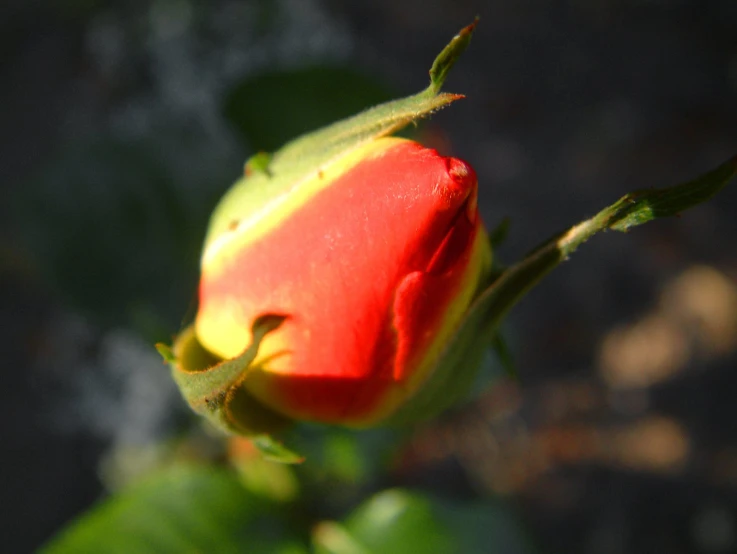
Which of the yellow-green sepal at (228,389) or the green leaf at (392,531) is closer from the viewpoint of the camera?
the yellow-green sepal at (228,389)

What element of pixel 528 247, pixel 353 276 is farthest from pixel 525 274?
pixel 528 247

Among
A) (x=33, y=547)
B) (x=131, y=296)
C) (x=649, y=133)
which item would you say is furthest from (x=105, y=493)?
(x=649, y=133)

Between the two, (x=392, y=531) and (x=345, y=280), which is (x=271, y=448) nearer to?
(x=345, y=280)

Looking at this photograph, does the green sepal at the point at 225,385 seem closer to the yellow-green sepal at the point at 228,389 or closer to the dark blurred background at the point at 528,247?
the yellow-green sepal at the point at 228,389

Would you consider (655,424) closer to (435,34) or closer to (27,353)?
(435,34)

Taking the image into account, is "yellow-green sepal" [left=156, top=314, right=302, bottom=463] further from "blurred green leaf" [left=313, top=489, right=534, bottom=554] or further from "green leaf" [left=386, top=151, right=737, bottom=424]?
"blurred green leaf" [left=313, top=489, right=534, bottom=554]

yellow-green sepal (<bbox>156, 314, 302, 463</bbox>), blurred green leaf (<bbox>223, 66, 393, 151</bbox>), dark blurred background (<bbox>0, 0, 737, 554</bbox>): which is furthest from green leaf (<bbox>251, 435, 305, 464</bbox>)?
dark blurred background (<bbox>0, 0, 737, 554</bbox>)

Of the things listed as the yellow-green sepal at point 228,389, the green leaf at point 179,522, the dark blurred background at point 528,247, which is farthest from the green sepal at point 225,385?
the dark blurred background at point 528,247
